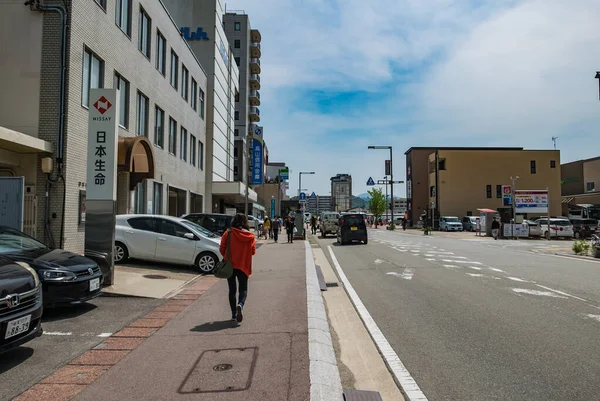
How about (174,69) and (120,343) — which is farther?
(174,69)

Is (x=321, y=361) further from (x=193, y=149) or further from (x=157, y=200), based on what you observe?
(x=193, y=149)

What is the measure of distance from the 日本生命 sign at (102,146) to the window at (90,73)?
4363mm

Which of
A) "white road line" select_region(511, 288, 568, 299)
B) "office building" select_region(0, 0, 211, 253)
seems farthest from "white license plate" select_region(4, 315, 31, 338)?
"white road line" select_region(511, 288, 568, 299)

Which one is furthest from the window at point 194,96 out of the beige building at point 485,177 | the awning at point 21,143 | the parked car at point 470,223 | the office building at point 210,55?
the beige building at point 485,177

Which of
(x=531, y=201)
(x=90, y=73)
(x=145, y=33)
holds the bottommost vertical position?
(x=531, y=201)

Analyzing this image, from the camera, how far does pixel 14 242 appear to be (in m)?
7.68

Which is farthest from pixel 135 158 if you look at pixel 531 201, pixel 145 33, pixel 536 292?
pixel 531 201

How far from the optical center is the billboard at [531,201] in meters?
38.4

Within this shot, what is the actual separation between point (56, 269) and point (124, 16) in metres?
14.0

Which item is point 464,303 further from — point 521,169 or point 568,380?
point 521,169

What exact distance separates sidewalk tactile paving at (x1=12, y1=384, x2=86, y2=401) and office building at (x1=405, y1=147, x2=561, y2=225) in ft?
202

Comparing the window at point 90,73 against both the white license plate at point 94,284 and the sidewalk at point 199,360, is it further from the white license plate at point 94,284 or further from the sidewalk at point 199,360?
the sidewalk at point 199,360

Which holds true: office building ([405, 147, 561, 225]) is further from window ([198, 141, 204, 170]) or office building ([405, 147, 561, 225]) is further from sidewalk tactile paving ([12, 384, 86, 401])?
sidewalk tactile paving ([12, 384, 86, 401])

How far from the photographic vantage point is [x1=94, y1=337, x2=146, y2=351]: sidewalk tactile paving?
5.82 m
